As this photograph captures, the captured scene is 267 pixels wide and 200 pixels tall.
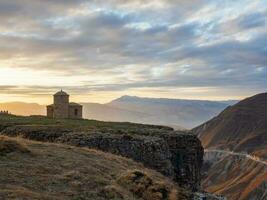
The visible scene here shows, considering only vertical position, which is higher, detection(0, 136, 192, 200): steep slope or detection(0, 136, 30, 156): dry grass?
detection(0, 136, 30, 156): dry grass

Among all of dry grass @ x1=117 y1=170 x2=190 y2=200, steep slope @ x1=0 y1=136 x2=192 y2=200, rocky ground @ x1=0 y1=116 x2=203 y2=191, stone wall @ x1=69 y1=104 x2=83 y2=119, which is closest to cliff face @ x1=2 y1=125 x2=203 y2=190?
rocky ground @ x1=0 y1=116 x2=203 y2=191

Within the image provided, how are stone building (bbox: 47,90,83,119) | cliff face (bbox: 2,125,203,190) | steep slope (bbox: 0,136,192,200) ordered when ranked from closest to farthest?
1. steep slope (bbox: 0,136,192,200)
2. cliff face (bbox: 2,125,203,190)
3. stone building (bbox: 47,90,83,119)

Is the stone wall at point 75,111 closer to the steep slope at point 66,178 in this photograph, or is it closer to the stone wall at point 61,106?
the stone wall at point 61,106

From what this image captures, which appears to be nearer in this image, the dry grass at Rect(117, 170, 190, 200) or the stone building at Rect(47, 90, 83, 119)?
the dry grass at Rect(117, 170, 190, 200)

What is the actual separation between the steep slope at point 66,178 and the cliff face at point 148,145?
10.6 meters

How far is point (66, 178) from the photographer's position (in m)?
16.8

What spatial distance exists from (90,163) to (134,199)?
14.8 feet

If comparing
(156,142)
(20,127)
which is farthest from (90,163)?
(20,127)

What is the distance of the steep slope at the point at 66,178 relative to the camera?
1513cm

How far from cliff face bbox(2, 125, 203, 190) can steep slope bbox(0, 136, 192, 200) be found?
10.6 meters

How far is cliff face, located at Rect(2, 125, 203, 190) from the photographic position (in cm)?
3253

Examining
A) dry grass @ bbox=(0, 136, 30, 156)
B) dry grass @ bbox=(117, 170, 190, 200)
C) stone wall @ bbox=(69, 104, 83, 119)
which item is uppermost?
stone wall @ bbox=(69, 104, 83, 119)

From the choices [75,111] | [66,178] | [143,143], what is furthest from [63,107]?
[66,178]

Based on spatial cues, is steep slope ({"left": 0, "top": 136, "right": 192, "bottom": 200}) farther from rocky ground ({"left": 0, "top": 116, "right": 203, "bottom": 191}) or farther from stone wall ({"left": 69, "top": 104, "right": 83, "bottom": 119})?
stone wall ({"left": 69, "top": 104, "right": 83, "bottom": 119})
